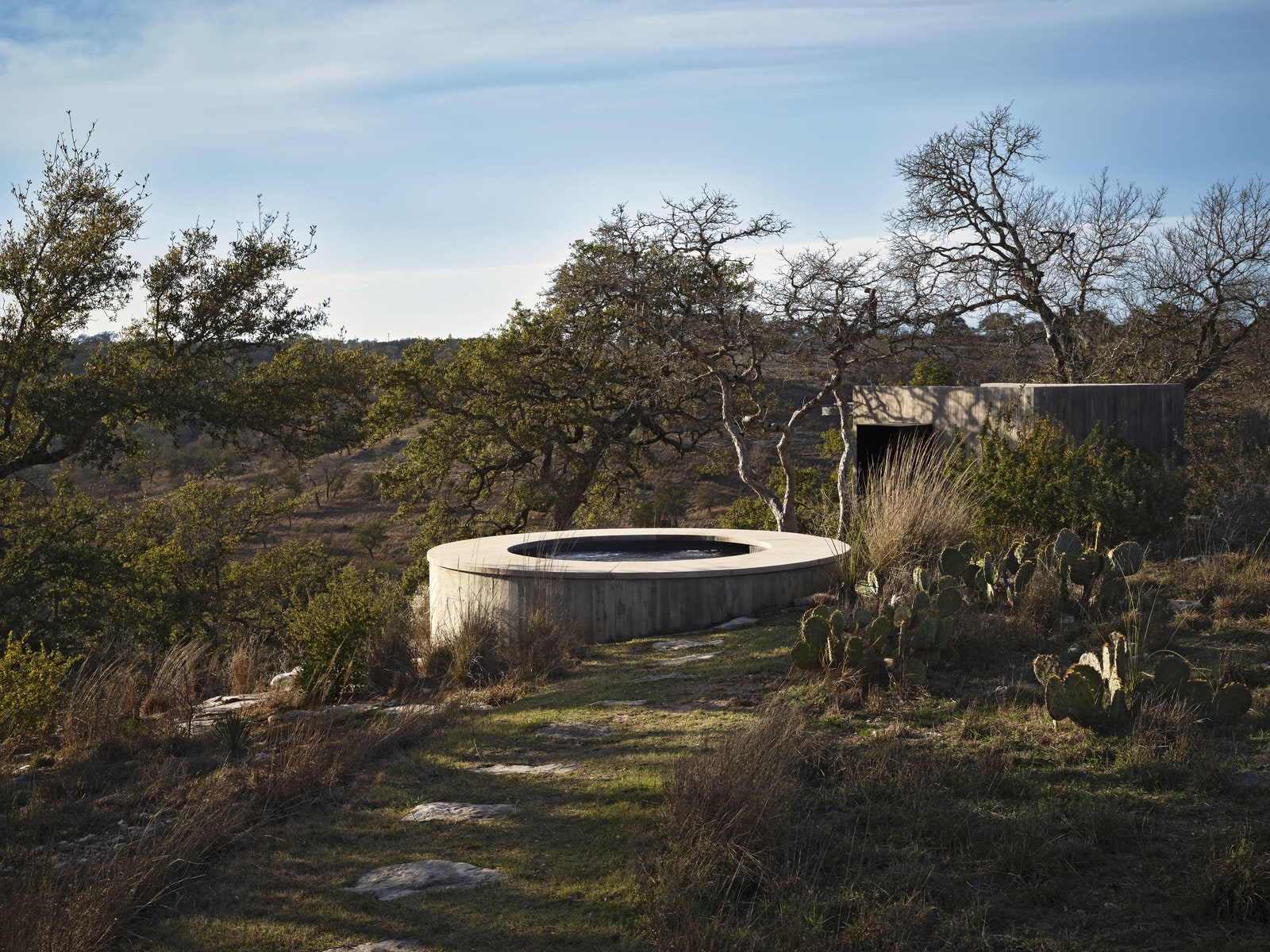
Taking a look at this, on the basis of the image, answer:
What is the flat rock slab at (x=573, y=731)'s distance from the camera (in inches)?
184

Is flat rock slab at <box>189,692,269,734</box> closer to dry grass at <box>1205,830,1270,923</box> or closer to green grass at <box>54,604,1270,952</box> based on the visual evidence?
green grass at <box>54,604,1270,952</box>

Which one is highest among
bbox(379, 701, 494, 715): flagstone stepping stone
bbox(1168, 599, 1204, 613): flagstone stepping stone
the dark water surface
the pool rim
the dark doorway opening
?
the dark doorway opening

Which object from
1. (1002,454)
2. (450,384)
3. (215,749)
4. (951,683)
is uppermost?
(450,384)

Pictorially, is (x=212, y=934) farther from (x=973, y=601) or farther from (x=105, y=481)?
(x=105, y=481)

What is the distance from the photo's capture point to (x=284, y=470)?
31125 mm

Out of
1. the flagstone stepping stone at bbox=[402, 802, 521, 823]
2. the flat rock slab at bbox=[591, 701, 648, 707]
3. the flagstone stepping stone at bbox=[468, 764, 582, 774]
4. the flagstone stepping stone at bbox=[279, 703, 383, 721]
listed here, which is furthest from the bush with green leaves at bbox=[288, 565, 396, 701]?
the flagstone stepping stone at bbox=[402, 802, 521, 823]

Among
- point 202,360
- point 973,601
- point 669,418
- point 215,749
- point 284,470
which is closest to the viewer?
point 215,749

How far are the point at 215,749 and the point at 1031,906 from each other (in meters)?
3.86

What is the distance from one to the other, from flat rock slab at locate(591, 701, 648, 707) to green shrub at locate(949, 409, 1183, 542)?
4.67 meters

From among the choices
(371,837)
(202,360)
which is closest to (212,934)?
(371,837)

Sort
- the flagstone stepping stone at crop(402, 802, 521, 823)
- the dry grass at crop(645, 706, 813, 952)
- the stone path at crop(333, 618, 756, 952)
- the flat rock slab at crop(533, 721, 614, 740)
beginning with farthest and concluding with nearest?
the flat rock slab at crop(533, 721, 614, 740)
the flagstone stepping stone at crop(402, 802, 521, 823)
the stone path at crop(333, 618, 756, 952)
the dry grass at crop(645, 706, 813, 952)

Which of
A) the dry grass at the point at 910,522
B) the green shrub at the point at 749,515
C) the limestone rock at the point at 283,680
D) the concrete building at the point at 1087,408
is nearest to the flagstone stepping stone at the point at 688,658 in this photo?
the dry grass at the point at 910,522

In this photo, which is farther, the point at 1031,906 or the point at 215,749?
the point at 215,749

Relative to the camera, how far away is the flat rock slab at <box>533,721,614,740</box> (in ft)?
Result: 15.3
